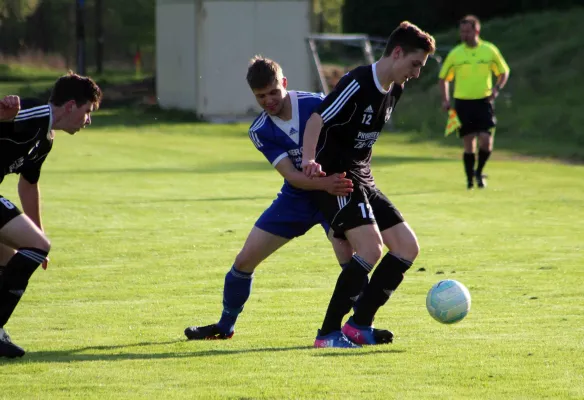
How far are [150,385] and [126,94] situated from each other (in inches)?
1332

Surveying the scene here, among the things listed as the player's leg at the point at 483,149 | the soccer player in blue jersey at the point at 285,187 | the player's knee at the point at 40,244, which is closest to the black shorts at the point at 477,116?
the player's leg at the point at 483,149

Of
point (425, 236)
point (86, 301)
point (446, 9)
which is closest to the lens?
point (86, 301)

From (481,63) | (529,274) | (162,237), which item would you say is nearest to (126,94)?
(481,63)

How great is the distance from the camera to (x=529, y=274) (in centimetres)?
1017

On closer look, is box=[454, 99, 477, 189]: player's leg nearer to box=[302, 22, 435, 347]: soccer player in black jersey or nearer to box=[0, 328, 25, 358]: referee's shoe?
box=[302, 22, 435, 347]: soccer player in black jersey

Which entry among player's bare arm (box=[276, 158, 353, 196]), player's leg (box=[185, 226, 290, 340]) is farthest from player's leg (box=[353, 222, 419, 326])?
player's leg (box=[185, 226, 290, 340])

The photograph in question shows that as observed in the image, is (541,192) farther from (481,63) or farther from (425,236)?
(425,236)

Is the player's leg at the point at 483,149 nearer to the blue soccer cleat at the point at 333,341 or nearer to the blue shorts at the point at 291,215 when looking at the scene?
the blue shorts at the point at 291,215

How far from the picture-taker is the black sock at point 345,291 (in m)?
7.18

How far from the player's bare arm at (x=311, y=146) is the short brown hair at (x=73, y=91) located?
4.40 feet

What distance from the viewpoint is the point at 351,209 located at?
23.5ft

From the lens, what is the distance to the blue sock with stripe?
301 inches

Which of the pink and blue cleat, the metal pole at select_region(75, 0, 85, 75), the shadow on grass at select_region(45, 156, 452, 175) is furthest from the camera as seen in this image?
the metal pole at select_region(75, 0, 85, 75)

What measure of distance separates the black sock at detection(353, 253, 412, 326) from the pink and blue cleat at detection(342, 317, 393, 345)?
0.11 feet
